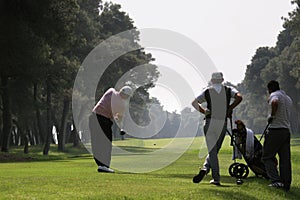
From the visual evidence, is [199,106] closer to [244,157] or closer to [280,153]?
[280,153]

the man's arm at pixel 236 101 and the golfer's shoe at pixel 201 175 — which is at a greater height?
the man's arm at pixel 236 101

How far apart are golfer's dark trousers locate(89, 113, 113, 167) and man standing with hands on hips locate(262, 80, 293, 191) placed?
5.00 m

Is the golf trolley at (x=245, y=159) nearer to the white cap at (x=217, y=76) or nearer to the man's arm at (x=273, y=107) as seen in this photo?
the man's arm at (x=273, y=107)

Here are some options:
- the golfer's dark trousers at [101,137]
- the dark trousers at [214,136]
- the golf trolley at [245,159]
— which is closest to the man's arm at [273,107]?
the dark trousers at [214,136]

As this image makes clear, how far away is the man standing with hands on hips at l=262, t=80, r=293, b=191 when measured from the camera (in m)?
11.2

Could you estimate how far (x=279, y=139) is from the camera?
36.9 feet

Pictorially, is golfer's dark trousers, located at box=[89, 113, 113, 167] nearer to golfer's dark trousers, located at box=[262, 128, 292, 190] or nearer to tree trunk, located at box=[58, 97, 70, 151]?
golfer's dark trousers, located at box=[262, 128, 292, 190]

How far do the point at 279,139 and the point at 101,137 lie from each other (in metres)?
5.55

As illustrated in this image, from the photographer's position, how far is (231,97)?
11.5 metres

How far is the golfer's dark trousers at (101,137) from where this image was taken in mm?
14805

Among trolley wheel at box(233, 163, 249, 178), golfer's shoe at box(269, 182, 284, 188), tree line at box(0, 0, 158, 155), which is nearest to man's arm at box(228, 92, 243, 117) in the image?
golfer's shoe at box(269, 182, 284, 188)

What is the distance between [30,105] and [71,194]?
128ft

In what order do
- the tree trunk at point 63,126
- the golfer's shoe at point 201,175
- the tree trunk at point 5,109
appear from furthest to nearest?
the tree trunk at point 63,126
the tree trunk at point 5,109
the golfer's shoe at point 201,175

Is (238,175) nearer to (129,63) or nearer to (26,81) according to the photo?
(26,81)
